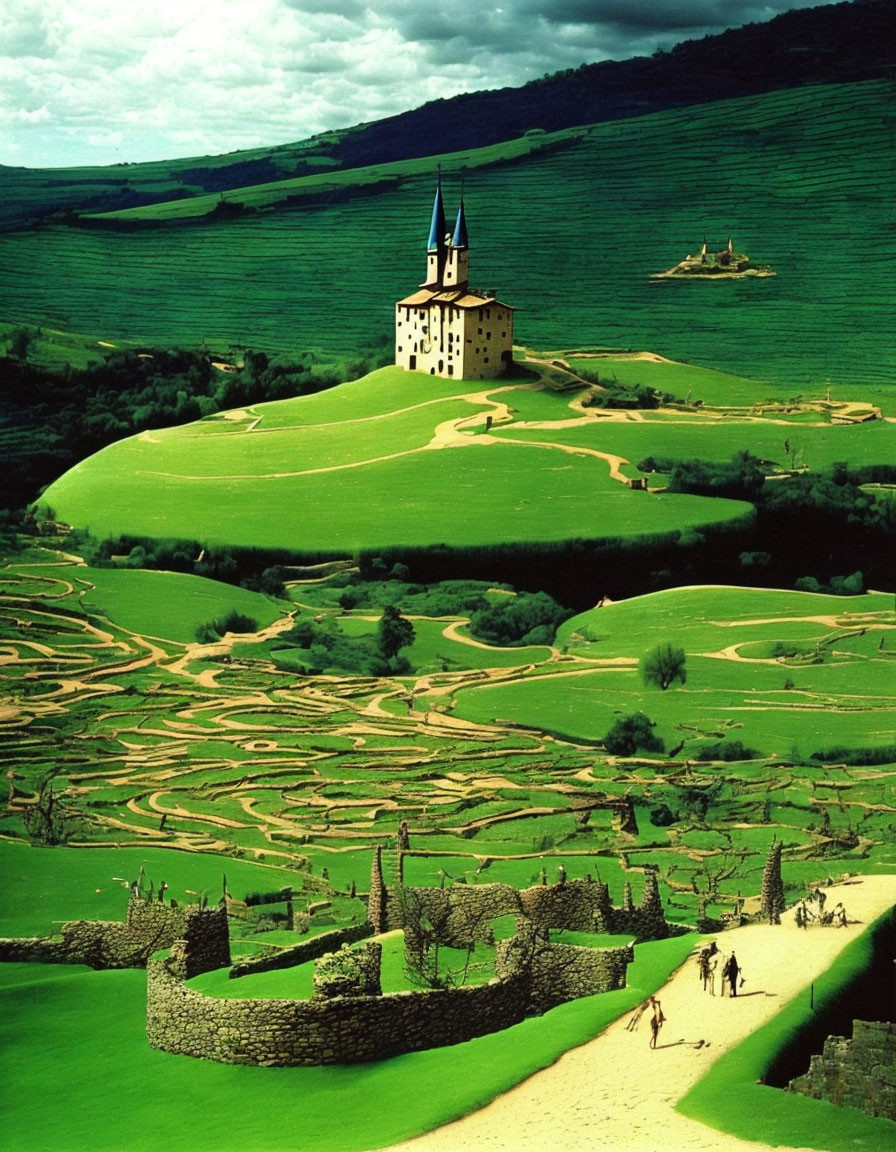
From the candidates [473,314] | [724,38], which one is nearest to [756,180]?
[724,38]

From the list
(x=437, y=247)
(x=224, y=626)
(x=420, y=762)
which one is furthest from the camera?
(x=437, y=247)

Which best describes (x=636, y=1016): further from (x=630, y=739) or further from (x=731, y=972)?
(x=630, y=739)

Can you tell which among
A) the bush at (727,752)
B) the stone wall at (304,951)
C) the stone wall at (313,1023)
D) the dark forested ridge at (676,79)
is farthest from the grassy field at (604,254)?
the stone wall at (313,1023)

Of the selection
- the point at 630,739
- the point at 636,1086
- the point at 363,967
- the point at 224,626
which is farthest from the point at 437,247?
the point at 636,1086

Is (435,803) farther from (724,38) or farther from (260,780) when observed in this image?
(724,38)

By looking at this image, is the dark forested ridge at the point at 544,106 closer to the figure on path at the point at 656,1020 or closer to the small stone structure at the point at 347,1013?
the small stone structure at the point at 347,1013
